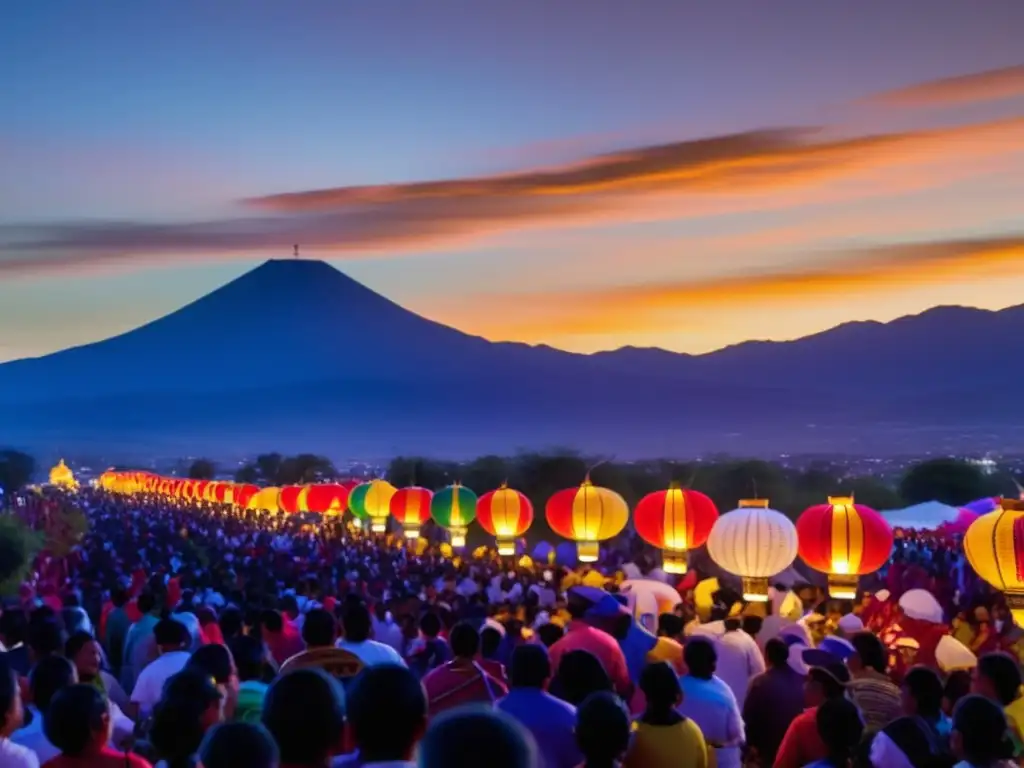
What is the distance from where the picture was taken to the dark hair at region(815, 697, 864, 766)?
4.10 m

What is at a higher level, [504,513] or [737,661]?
[504,513]

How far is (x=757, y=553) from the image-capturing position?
404 inches

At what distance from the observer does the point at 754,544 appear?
10.3m

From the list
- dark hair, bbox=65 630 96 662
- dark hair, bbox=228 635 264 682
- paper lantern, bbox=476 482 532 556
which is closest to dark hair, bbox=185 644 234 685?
dark hair, bbox=228 635 264 682

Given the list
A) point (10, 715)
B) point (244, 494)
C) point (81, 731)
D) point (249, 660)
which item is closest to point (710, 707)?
point (249, 660)

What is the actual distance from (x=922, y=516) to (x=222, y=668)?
852 inches

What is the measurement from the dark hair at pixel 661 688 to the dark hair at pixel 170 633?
249 centimetres

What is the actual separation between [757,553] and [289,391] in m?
133

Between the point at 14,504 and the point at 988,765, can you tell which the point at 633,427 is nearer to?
the point at 14,504

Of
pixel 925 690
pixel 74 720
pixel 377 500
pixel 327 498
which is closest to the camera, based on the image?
pixel 74 720

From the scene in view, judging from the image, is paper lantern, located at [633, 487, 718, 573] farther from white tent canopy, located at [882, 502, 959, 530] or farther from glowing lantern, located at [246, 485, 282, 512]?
glowing lantern, located at [246, 485, 282, 512]

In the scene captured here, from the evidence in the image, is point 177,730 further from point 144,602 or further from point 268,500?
point 268,500

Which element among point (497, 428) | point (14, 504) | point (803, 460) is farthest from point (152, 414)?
point (14, 504)

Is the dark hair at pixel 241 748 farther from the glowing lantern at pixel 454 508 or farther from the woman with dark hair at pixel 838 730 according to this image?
the glowing lantern at pixel 454 508
